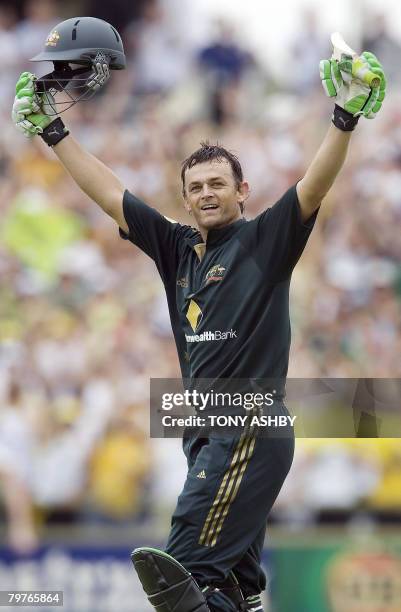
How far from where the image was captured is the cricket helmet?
16.4 ft

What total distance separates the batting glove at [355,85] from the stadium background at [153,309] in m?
5.13

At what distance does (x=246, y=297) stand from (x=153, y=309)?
623 centimetres

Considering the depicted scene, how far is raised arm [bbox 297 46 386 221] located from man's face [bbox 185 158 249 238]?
484 millimetres

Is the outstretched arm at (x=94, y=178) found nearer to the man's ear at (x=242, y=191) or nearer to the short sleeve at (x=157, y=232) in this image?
the short sleeve at (x=157, y=232)

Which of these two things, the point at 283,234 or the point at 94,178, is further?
the point at 94,178

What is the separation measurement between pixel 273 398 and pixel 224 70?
873cm

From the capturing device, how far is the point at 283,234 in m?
4.61

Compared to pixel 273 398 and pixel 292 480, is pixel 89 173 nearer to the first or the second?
pixel 273 398

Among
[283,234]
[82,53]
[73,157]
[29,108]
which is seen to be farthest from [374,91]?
[29,108]

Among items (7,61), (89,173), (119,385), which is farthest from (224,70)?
(89,173)

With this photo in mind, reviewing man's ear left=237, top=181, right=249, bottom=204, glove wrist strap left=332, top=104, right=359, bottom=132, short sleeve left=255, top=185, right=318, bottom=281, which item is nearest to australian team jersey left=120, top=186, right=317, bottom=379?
short sleeve left=255, top=185, right=318, bottom=281

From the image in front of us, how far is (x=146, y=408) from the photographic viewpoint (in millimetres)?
9820

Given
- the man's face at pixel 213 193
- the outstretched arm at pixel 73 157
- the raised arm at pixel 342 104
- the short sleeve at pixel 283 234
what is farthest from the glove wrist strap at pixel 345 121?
the outstretched arm at pixel 73 157

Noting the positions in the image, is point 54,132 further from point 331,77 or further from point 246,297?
point 331,77
